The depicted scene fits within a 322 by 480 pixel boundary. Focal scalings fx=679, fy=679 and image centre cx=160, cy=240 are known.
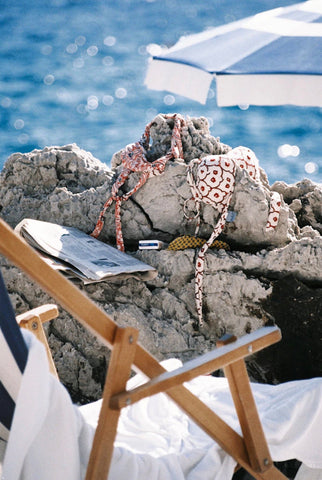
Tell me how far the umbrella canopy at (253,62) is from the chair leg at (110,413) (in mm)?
1032

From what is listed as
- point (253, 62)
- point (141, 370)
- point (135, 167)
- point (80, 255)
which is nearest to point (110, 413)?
point (141, 370)

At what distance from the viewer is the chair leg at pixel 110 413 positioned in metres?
1.72

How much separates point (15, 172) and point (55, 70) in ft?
32.2

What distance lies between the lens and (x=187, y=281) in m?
3.48

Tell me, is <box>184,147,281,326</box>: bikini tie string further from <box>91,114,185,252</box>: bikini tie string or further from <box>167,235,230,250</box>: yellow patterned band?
<box>91,114,185,252</box>: bikini tie string

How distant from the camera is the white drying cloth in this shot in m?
1.71

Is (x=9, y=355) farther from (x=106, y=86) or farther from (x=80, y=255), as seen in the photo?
(x=106, y=86)

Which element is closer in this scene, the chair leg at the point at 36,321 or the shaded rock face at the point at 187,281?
the chair leg at the point at 36,321

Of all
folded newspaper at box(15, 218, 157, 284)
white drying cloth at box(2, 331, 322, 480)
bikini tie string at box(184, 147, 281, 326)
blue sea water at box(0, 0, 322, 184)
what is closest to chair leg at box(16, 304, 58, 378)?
white drying cloth at box(2, 331, 322, 480)

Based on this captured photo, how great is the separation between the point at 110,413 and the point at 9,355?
30 cm

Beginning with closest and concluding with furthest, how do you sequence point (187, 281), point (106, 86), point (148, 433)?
point (148, 433), point (187, 281), point (106, 86)

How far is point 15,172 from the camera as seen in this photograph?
3920 mm

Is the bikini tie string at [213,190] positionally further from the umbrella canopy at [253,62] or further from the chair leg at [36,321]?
the chair leg at [36,321]

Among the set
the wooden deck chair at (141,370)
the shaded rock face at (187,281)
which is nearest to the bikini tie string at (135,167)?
the shaded rock face at (187,281)
